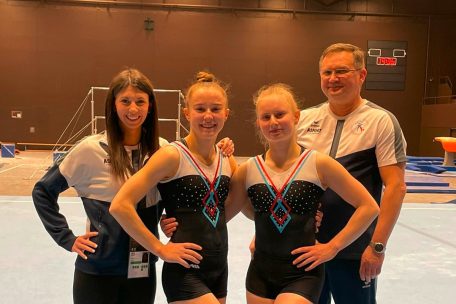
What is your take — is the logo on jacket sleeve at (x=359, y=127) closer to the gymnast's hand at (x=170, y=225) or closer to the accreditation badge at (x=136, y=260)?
the gymnast's hand at (x=170, y=225)

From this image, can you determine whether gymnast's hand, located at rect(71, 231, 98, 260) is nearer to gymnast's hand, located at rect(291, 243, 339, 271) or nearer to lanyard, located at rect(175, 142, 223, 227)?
lanyard, located at rect(175, 142, 223, 227)

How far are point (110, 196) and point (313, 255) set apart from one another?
3.23 ft

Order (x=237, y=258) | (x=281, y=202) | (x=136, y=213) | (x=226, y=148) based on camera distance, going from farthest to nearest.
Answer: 1. (x=237, y=258)
2. (x=226, y=148)
3. (x=281, y=202)
4. (x=136, y=213)

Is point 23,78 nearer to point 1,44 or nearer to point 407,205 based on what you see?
point 1,44

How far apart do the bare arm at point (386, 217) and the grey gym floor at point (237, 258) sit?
160 cm

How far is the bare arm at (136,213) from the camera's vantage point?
179cm

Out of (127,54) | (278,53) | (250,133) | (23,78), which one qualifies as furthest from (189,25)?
(23,78)

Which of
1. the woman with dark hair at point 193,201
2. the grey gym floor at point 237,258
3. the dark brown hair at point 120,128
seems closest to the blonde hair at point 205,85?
the woman with dark hair at point 193,201

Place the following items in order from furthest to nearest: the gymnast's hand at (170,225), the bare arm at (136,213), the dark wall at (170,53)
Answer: the dark wall at (170,53) < the gymnast's hand at (170,225) < the bare arm at (136,213)

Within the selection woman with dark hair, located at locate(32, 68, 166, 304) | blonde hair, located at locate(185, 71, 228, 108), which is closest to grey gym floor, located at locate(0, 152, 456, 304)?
Result: woman with dark hair, located at locate(32, 68, 166, 304)

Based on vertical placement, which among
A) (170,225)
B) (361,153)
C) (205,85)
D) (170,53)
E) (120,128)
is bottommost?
(170,225)

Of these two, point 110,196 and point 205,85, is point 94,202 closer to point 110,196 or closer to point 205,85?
point 110,196

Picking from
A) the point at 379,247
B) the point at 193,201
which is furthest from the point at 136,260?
the point at 379,247

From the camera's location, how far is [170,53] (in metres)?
17.6
